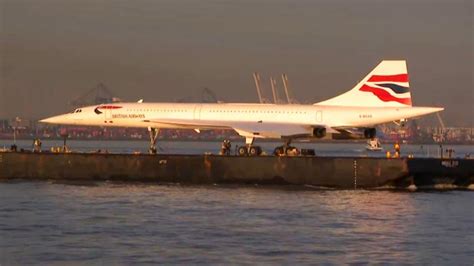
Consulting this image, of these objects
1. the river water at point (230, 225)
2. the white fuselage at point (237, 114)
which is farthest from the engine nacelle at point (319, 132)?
the river water at point (230, 225)

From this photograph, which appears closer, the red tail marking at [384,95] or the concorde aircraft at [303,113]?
the concorde aircraft at [303,113]

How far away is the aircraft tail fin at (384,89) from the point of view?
243 feet

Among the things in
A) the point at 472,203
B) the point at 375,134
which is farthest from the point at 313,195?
the point at 375,134

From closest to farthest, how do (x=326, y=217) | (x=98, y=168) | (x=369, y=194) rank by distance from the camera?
(x=326, y=217) < (x=369, y=194) < (x=98, y=168)

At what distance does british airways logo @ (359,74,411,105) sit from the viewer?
243ft

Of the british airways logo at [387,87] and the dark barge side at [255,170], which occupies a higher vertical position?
the british airways logo at [387,87]

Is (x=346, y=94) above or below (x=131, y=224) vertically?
above

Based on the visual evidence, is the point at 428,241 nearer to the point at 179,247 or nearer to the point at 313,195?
the point at 179,247

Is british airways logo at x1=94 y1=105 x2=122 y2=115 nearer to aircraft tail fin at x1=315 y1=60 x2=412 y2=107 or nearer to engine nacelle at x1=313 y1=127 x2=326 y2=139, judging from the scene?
engine nacelle at x1=313 y1=127 x2=326 y2=139

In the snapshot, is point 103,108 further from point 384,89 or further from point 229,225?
point 229,225

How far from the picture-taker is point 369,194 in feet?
205

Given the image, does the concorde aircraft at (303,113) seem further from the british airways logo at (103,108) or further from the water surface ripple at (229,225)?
the water surface ripple at (229,225)

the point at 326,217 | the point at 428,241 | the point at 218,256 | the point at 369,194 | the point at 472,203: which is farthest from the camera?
the point at 369,194

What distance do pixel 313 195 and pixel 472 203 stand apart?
9.08 metres
